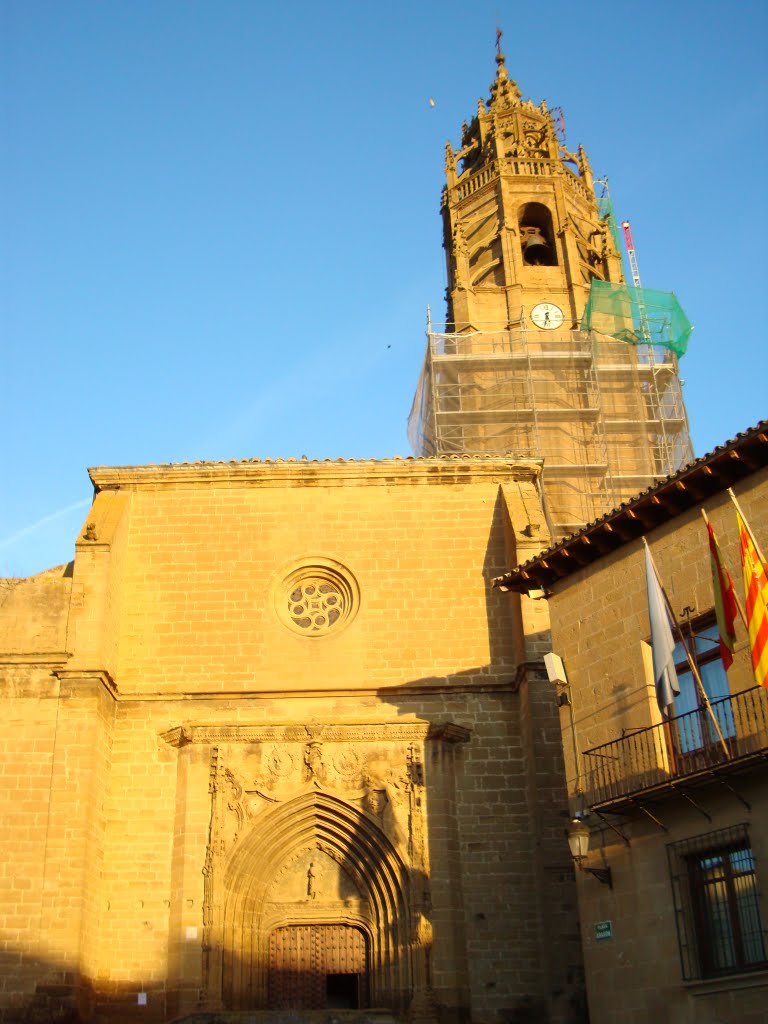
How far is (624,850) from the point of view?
11000mm

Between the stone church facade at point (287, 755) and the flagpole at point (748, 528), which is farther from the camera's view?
the stone church facade at point (287, 755)

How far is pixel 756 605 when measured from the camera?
32.3 feet

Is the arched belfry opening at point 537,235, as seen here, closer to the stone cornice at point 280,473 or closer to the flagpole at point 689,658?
the stone cornice at point 280,473

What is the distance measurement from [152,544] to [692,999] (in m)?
9.75

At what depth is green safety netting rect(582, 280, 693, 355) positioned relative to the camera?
81.6 ft

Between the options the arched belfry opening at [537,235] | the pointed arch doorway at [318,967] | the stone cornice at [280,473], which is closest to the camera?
the pointed arch doorway at [318,967]

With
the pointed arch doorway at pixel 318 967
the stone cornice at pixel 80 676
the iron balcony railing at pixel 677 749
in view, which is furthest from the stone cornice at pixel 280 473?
the iron balcony railing at pixel 677 749

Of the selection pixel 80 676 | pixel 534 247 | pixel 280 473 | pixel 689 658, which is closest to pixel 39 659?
pixel 80 676

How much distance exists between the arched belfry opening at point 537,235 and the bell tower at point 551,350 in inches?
1.3

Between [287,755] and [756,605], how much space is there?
23.3 feet

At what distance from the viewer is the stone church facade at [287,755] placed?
13.6 metres

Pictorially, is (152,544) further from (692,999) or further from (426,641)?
(692,999)

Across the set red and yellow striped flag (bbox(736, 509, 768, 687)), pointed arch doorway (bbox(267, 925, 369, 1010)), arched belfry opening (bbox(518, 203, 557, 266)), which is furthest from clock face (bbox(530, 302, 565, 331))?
red and yellow striped flag (bbox(736, 509, 768, 687))

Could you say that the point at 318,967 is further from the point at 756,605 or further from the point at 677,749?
the point at 756,605
